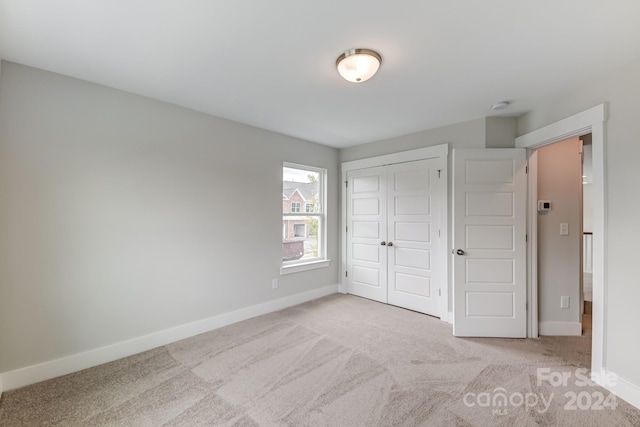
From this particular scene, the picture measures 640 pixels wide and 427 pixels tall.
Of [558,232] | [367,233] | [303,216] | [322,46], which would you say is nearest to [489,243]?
[558,232]

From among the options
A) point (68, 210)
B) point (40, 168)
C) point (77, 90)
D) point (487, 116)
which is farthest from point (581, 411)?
point (77, 90)

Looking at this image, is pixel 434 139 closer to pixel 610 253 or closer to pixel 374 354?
pixel 610 253

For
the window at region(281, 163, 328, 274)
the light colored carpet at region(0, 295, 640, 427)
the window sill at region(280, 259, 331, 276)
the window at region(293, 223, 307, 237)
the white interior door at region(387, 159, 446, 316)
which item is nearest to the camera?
the light colored carpet at region(0, 295, 640, 427)

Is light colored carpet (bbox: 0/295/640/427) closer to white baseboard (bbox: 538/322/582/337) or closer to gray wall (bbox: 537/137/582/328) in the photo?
white baseboard (bbox: 538/322/582/337)

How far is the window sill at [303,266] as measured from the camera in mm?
3830

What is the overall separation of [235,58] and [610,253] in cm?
322

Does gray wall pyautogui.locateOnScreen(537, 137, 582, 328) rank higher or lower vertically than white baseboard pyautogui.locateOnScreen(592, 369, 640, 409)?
higher

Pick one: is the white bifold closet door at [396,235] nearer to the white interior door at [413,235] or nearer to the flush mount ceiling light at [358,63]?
the white interior door at [413,235]

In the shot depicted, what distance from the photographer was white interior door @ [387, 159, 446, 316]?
355 centimetres

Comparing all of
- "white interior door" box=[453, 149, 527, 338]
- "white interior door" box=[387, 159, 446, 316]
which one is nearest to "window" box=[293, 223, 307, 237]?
"white interior door" box=[387, 159, 446, 316]

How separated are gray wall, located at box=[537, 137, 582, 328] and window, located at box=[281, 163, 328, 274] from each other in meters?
2.81

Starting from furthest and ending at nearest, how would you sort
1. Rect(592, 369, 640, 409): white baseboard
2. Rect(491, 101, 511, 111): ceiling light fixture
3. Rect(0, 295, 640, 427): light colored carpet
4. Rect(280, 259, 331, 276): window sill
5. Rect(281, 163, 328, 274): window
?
1. Rect(281, 163, 328, 274): window
2. Rect(280, 259, 331, 276): window sill
3. Rect(491, 101, 511, 111): ceiling light fixture
4. Rect(592, 369, 640, 409): white baseboard
5. Rect(0, 295, 640, 427): light colored carpet

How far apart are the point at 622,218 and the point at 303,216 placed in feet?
11.0

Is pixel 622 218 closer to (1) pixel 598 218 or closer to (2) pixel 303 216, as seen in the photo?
(1) pixel 598 218
